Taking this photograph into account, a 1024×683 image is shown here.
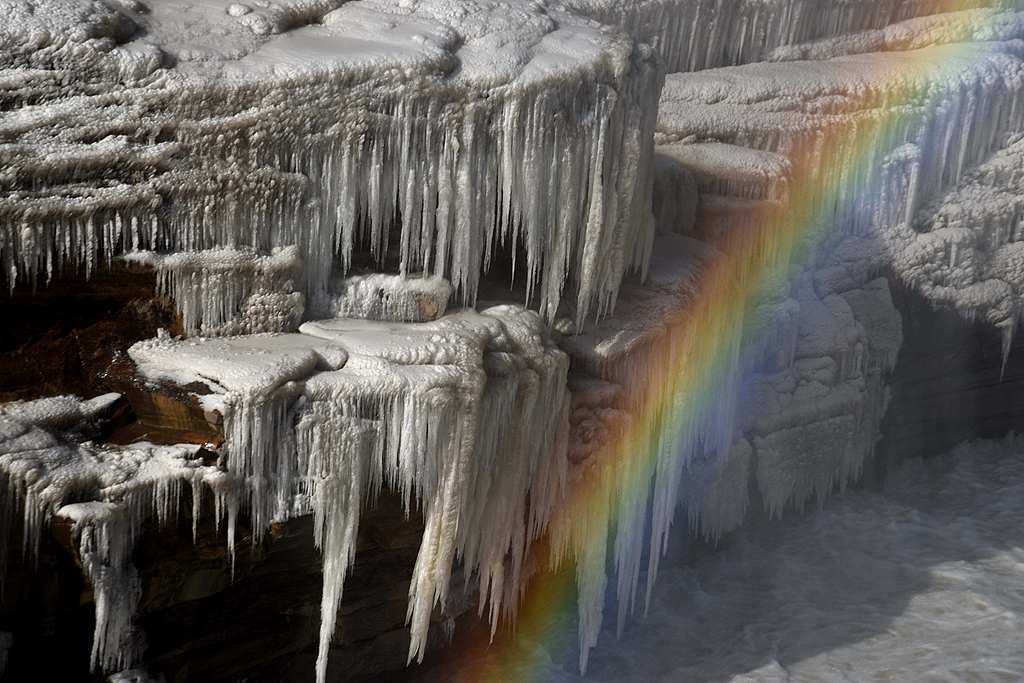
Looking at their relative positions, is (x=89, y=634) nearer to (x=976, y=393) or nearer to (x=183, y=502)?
(x=183, y=502)

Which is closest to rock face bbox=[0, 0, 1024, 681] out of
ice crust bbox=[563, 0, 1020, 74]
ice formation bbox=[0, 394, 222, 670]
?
ice formation bbox=[0, 394, 222, 670]

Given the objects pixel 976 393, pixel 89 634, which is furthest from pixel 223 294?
pixel 976 393

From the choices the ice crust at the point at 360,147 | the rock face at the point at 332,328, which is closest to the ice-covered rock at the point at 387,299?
the rock face at the point at 332,328

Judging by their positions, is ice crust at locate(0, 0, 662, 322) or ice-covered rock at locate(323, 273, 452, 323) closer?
ice crust at locate(0, 0, 662, 322)

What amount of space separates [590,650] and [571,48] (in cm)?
422

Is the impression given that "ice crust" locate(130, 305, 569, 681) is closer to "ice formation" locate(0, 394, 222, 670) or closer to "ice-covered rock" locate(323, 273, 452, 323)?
"ice-covered rock" locate(323, 273, 452, 323)

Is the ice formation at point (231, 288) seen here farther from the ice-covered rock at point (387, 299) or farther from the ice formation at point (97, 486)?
the ice formation at point (97, 486)

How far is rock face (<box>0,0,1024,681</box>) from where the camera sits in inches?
262

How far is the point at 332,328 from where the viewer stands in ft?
23.8

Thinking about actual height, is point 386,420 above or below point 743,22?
below

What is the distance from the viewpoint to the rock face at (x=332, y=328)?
21.8ft

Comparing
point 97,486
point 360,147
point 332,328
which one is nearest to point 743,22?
point 360,147

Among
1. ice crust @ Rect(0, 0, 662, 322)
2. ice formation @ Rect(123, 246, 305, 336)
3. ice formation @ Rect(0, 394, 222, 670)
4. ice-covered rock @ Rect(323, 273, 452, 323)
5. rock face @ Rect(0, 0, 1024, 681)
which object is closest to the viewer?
ice formation @ Rect(0, 394, 222, 670)

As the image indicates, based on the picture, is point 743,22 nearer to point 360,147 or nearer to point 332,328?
point 360,147
